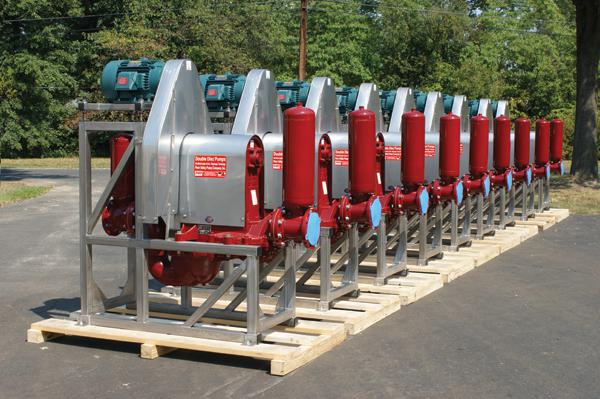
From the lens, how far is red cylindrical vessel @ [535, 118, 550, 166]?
50.5ft

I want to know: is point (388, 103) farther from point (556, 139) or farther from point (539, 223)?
point (556, 139)

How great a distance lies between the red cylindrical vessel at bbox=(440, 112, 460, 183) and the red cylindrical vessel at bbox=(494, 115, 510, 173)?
2.74 metres

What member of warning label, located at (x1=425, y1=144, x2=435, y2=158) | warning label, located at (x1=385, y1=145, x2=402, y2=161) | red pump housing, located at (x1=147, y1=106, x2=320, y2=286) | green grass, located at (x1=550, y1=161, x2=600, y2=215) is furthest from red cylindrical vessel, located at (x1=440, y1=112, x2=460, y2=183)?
green grass, located at (x1=550, y1=161, x2=600, y2=215)

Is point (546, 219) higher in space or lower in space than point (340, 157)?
lower

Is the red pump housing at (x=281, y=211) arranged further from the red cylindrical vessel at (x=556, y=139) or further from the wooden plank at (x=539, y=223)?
the red cylindrical vessel at (x=556, y=139)

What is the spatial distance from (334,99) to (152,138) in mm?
3410

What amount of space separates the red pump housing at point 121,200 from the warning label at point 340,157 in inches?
99.6

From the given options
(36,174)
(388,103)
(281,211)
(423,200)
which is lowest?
(36,174)

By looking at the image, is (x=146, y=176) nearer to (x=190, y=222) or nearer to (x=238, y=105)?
(x=190, y=222)

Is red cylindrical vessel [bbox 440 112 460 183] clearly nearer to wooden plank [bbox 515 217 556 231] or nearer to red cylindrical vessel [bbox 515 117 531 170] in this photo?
red cylindrical vessel [bbox 515 117 531 170]

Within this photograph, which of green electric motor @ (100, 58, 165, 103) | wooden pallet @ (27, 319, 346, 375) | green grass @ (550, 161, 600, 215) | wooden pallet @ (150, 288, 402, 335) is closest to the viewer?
wooden pallet @ (27, 319, 346, 375)

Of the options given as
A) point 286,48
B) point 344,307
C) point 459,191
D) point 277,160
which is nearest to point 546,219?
point 459,191

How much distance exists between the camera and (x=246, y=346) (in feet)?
21.6

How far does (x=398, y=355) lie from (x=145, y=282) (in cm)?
222
